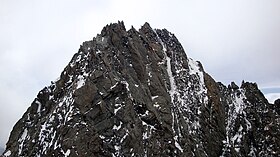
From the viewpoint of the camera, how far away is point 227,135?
306ft

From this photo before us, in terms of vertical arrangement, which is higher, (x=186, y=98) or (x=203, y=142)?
(x=186, y=98)

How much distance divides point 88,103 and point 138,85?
1373 centimetres

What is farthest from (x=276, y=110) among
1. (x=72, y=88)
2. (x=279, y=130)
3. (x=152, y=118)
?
(x=72, y=88)

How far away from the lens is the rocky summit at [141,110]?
70.9m

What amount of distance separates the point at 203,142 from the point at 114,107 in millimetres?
26275

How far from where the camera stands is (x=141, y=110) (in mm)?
76875

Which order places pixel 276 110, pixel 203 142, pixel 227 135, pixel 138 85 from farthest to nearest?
pixel 276 110, pixel 227 135, pixel 203 142, pixel 138 85

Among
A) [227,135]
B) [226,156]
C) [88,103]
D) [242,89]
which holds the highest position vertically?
[242,89]

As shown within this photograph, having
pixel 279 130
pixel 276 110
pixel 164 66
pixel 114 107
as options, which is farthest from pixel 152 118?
pixel 276 110

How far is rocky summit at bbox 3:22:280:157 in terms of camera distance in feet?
233

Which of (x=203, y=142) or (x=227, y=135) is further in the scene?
(x=227, y=135)

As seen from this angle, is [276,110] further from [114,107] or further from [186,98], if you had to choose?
[114,107]

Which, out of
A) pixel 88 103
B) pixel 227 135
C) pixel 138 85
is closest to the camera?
pixel 88 103

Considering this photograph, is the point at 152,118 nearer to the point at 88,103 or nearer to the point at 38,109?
the point at 88,103
